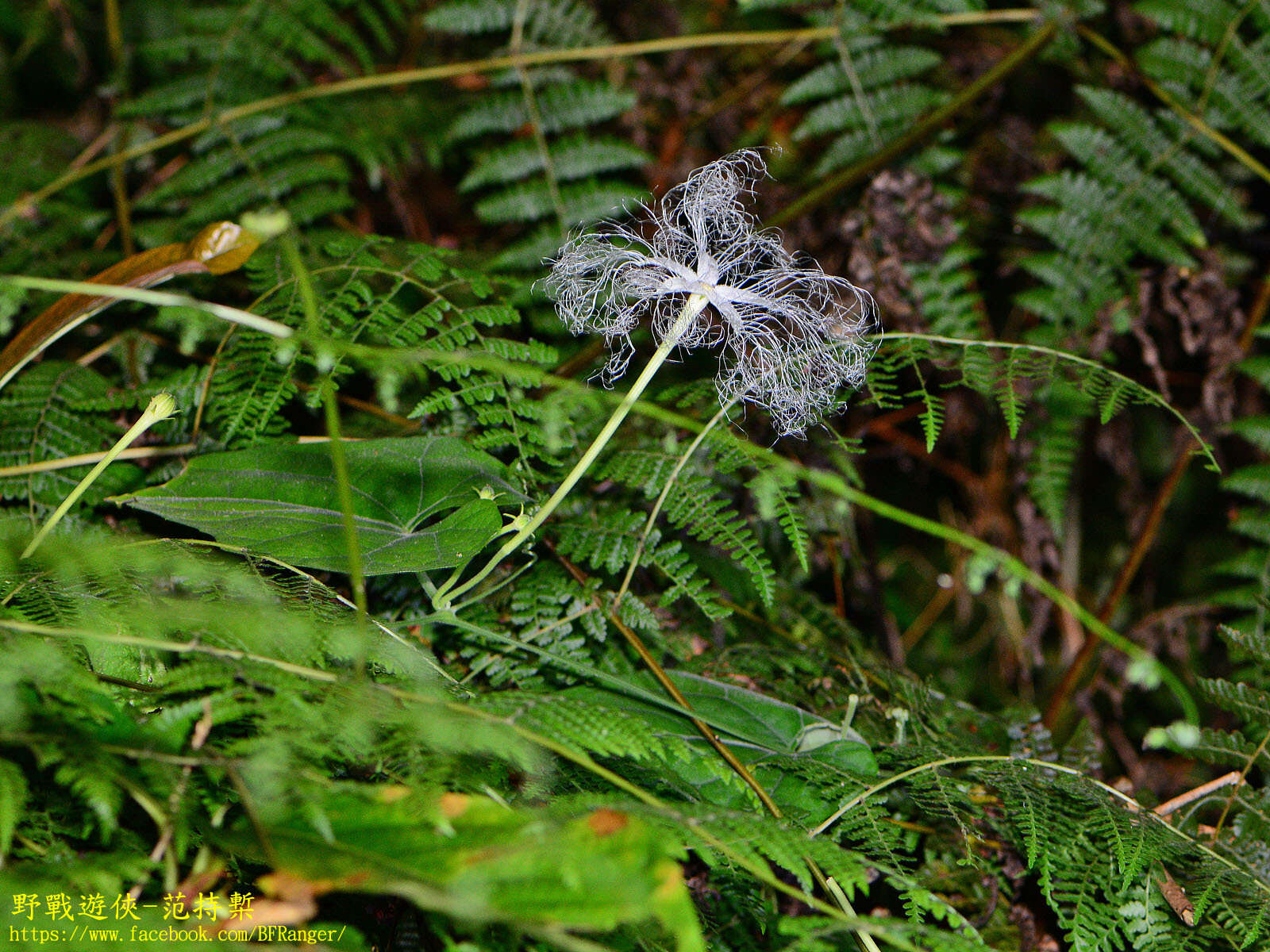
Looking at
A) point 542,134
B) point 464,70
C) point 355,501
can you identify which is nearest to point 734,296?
point 355,501

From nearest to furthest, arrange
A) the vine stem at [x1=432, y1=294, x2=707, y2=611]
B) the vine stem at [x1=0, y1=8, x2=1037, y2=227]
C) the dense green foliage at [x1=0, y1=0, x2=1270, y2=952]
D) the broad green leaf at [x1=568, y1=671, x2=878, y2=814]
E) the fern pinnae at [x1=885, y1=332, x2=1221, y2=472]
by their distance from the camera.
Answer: the dense green foliage at [x1=0, y1=0, x2=1270, y2=952] < the vine stem at [x1=432, y1=294, x2=707, y2=611] < the broad green leaf at [x1=568, y1=671, x2=878, y2=814] < the fern pinnae at [x1=885, y1=332, x2=1221, y2=472] < the vine stem at [x1=0, y1=8, x2=1037, y2=227]

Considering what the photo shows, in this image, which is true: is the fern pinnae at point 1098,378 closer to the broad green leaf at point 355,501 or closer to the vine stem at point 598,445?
the vine stem at point 598,445

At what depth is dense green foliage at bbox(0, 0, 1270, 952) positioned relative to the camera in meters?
0.86

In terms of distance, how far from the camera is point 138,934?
74cm

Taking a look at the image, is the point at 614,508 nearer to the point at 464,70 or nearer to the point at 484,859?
the point at 484,859

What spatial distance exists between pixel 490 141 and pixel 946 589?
6.67 feet

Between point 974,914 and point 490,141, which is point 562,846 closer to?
point 974,914

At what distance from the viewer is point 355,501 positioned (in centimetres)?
126

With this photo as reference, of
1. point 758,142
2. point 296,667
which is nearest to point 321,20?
point 758,142

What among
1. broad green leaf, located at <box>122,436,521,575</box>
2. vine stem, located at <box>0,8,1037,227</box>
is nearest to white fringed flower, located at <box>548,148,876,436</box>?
broad green leaf, located at <box>122,436,521,575</box>

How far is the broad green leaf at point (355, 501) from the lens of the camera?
115 cm

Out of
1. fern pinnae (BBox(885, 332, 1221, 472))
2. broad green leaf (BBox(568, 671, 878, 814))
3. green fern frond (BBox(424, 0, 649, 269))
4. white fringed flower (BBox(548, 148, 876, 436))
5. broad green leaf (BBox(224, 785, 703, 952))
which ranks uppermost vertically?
green fern frond (BBox(424, 0, 649, 269))

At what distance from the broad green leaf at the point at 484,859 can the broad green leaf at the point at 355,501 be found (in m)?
0.36

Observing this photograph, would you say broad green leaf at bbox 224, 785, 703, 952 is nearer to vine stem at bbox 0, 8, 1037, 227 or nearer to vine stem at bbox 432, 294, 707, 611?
vine stem at bbox 432, 294, 707, 611
